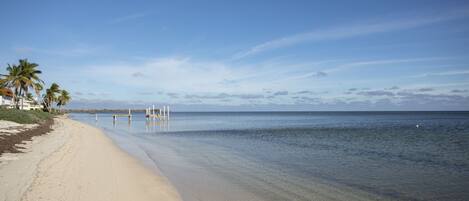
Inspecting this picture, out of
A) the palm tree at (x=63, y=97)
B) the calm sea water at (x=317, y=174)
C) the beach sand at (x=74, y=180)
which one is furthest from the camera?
the palm tree at (x=63, y=97)

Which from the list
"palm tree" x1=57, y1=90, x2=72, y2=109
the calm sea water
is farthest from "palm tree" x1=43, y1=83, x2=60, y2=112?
the calm sea water

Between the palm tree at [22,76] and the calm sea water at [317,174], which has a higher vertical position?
the palm tree at [22,76]

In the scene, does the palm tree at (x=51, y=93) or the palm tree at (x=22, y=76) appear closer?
the palm tree at (x=22, y=76)

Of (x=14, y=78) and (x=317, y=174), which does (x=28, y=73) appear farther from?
(x=317, y=174)

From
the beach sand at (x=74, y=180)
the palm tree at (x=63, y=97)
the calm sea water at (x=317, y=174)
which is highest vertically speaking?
the palm tree at (x=63, y=97)

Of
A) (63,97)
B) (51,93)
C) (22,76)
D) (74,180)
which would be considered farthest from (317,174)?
(63,97)

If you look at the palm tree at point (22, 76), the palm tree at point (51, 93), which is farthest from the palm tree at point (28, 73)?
the palm tree at point (51, 93)

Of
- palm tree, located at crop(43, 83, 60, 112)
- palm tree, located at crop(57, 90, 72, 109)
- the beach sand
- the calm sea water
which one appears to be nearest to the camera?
the beach sand

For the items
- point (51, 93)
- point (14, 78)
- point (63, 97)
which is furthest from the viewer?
point (63, 97)

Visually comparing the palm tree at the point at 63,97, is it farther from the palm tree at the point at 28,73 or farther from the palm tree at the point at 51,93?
the palm tree at the point at 28,73

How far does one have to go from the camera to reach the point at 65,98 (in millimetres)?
95688

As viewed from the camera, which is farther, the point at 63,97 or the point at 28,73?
the point at 63,97

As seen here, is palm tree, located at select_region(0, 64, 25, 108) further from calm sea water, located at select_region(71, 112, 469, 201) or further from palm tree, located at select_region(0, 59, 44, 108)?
calm sea water, located at select_region(71, 112, 469, 201)

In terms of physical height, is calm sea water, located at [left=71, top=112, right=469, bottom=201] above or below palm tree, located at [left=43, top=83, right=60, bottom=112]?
below
